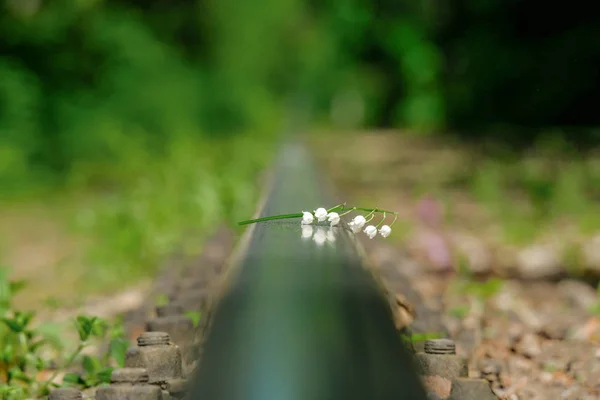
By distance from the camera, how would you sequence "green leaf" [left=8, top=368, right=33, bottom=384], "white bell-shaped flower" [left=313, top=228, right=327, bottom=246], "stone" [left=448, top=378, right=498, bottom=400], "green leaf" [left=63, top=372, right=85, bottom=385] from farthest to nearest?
"green leaf" [left=8, top=368, right=33, bottom=384] → "green leaf" [left=63, top=372, right=85, bottom=385] → "white bell-shaped flower" [left=313, top=228, right=327, bottom=246] → "stone" [left=448, top=378, right=498, bottom=400]

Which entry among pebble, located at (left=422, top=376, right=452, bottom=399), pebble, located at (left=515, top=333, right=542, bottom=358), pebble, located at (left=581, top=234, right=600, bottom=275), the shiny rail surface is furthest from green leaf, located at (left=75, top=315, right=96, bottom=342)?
pebble, located at (left=581, top=234, right=600, bottom=275)

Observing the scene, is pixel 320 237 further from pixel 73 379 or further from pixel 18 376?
pixel 18 376

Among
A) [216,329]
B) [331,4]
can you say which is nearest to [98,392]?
[216,329]

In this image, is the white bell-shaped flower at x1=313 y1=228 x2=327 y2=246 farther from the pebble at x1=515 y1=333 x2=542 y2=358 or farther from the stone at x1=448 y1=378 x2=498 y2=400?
the pebble at x1=515 y1=333 x2=542 y2=358

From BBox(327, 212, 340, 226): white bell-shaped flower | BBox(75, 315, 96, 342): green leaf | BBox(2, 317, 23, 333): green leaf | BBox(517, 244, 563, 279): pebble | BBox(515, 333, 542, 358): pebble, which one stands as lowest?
BBox(75, 315, 96, 342): green leaf

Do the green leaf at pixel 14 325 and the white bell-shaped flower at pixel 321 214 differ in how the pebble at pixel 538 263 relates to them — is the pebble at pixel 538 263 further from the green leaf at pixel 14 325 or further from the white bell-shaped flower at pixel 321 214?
the green leaf at pixel 14 325
